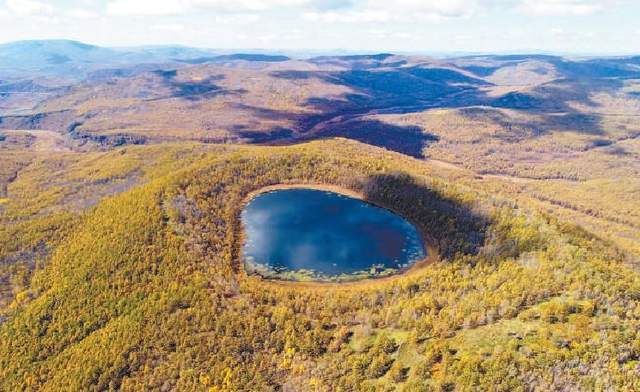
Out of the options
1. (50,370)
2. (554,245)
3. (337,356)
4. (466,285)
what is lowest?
(50,370)

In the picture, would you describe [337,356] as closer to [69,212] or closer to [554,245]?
[554,245]

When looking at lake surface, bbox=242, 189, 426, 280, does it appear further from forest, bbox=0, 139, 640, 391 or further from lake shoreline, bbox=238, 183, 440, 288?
forest, bbox=0, 139, 640, 391

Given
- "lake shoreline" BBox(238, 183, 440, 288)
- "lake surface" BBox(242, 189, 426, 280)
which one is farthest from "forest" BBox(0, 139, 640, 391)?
"lake surface" BBox(242, 189, 426, 280)

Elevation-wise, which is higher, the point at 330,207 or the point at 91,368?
the point at 330,207

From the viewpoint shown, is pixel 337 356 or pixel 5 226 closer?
pixel 337 356

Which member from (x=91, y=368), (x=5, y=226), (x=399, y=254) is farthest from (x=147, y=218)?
(x=399, y=254)

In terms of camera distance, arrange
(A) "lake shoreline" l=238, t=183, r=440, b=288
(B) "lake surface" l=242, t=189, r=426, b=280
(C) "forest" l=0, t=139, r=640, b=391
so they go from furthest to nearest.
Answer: (B) "lake surface" l=242, t=189, r=426, b=280, (A) "lake shoreline" l=238, t=183, r=440, b=288, (C) "forest" l=0, t=139, r=640, b=391
